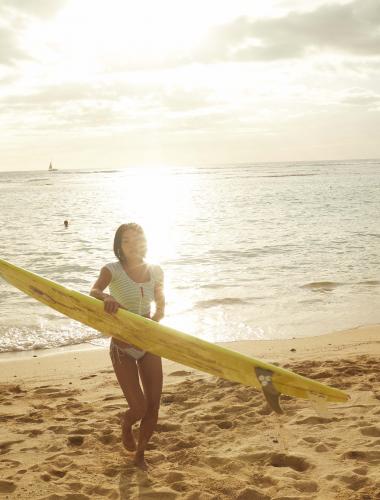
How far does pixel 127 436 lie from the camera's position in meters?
4.13

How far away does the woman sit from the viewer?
3.79 m

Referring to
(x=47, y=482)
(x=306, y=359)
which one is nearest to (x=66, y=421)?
(x=47, y=482)

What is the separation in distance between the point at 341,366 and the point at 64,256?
10597 millimetres

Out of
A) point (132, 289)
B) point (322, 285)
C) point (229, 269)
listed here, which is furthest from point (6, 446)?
point (229, 269)

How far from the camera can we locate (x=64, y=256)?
15203mm

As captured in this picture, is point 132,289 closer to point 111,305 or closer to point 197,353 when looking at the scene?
point 111,305

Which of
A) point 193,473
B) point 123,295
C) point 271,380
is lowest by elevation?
point 193,473

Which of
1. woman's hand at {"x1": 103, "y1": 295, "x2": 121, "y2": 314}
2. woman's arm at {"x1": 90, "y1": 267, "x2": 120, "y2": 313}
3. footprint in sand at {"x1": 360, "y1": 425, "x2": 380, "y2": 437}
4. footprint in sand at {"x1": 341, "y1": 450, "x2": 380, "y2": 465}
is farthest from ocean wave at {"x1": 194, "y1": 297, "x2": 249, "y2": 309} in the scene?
woman's hand at {"x1": 103, "y1": 295, "x2": 121, "y2": 314}

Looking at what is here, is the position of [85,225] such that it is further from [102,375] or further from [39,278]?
[39,278]

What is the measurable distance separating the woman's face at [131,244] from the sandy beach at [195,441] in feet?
5.51

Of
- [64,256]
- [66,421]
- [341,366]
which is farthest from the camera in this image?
[64,256]

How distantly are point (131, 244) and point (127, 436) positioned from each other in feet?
5.14

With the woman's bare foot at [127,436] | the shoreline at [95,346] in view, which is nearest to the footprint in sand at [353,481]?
the woman's bare foot at [127,436]

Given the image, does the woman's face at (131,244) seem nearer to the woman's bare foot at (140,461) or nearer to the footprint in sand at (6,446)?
the woman's bare foot at (140,461)
